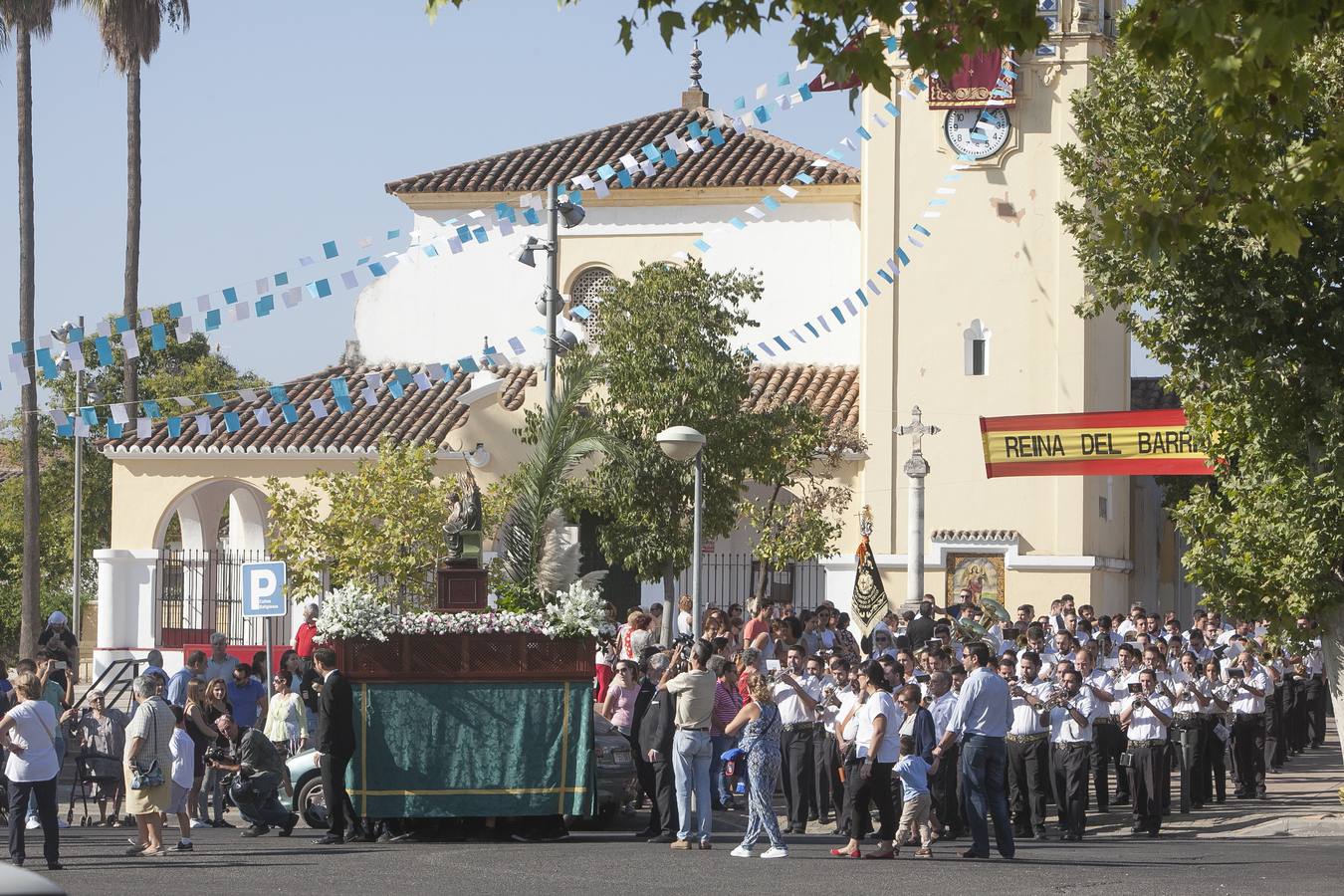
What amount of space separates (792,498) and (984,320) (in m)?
4.68

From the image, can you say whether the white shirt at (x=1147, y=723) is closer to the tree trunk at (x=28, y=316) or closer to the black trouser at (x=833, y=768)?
the black trouser at (x=833, y=768)

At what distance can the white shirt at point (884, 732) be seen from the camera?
659 inches

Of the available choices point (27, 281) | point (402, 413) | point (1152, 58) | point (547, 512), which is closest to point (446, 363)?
point (402, 413)

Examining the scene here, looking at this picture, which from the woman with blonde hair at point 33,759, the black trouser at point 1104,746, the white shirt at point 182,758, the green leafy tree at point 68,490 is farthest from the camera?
the green leafy tree at point 68,490

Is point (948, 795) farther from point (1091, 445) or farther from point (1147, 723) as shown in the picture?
point (1091, 445)

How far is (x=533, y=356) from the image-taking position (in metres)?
41.2

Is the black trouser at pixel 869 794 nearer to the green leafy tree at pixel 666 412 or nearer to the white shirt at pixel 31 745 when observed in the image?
the white shirt at pixel 31 745

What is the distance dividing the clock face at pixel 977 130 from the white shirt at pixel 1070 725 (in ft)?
57.5

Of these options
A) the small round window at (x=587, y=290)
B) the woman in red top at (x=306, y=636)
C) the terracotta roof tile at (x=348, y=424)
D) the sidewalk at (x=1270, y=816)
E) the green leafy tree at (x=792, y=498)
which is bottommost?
the sidewalk at (x=1270, y=816)

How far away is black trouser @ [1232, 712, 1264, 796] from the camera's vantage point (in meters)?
22.4

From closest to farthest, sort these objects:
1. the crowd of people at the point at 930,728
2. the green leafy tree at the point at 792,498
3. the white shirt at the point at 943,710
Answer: the crowd of people at the point at 930,728, the white shirt at the point at 943,710, the green leafy tree at the point at 792,498

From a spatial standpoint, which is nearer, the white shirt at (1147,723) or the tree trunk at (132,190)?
the white shirt at (1147,723)

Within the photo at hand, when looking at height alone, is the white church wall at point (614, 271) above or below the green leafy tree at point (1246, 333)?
above

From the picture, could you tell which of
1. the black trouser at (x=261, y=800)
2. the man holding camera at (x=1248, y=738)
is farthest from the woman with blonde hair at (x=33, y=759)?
the man holding camera at (x=1248, y=738)
